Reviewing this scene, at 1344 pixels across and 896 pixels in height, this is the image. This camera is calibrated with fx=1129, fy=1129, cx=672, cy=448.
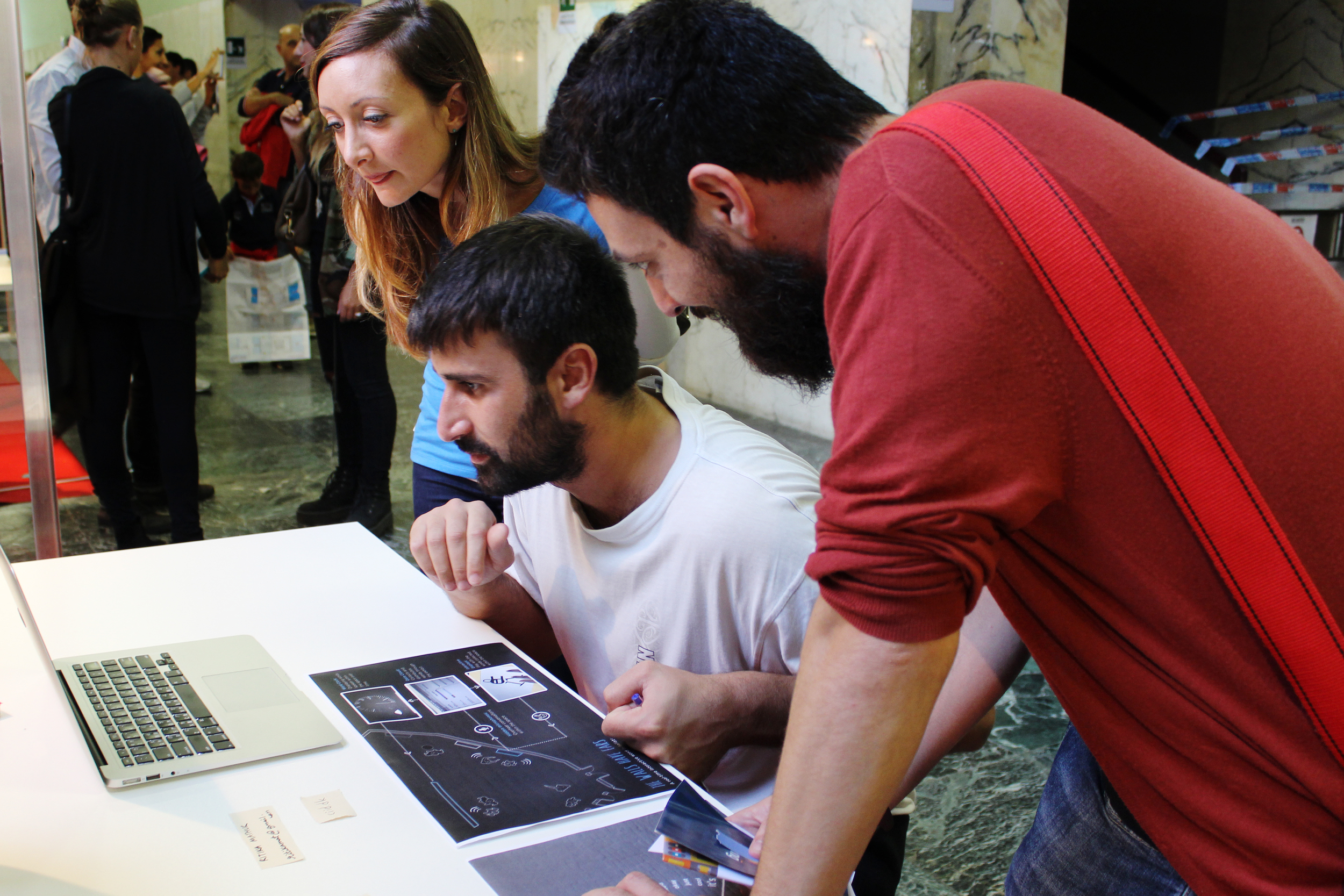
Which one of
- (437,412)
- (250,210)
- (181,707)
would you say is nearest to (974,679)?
(181,707)

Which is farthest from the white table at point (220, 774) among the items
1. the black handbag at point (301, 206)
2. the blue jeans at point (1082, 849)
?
the black handbag at point (301, 206)

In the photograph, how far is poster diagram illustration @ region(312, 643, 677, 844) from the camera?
3.42 ft

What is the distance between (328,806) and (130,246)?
262 cm

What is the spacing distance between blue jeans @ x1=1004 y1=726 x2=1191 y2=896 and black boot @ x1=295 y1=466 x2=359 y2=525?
302 centimetres

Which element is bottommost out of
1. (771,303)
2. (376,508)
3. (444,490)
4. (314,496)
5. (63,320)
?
(314,496)

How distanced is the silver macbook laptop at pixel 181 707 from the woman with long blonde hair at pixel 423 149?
578mm

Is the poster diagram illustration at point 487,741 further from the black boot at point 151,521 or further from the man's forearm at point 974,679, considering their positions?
the black boot at point 151,521

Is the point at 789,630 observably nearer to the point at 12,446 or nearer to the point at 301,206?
the point at 12,446

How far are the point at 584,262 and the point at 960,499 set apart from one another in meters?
0.88

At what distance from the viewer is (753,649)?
135cm

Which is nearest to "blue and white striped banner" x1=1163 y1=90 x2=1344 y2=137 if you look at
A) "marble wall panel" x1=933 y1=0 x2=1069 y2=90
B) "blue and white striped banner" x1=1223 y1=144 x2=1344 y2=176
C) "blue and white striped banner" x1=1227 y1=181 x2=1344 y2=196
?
"blue and white striped banner" x1=1223 y1=144 x2=1344 y2=176

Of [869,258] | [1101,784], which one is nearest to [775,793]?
[869,258]

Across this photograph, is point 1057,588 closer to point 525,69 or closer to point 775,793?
point 775,793

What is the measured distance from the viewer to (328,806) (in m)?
1.03
